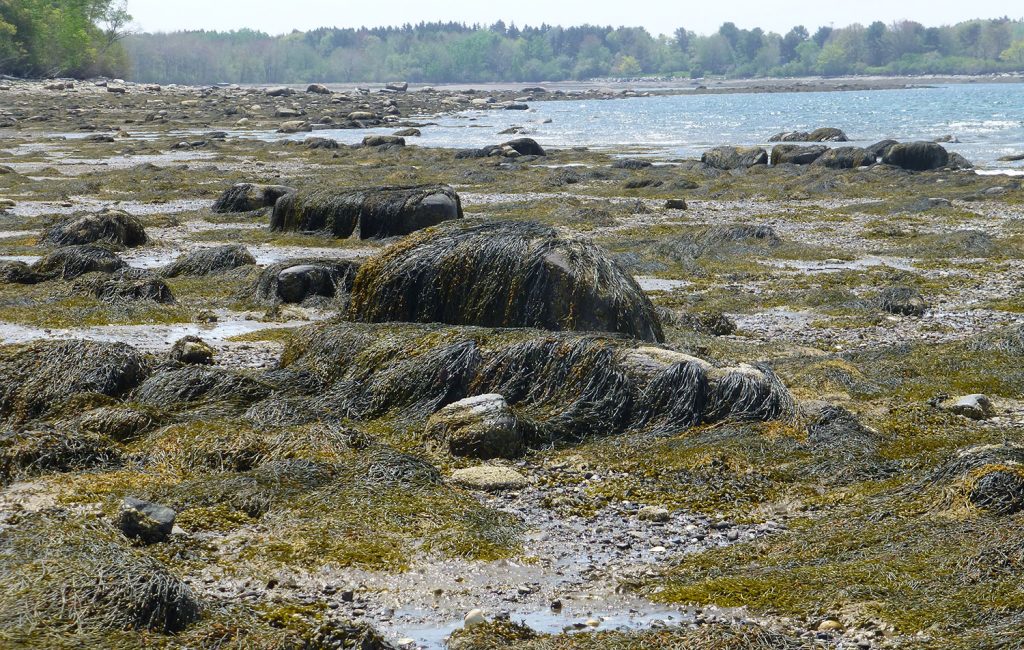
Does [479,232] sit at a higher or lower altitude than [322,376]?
Result: higher

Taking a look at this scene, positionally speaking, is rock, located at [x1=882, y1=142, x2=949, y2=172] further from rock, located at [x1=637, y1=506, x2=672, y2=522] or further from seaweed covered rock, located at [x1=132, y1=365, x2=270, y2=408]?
rock, located at [x1=637, y1=506, x2=672, y2=522]

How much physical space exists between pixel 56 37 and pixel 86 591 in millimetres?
114906

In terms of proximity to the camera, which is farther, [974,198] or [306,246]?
[974,198]

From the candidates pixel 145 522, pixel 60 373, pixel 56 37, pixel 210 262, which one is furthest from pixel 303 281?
pixel 56 37

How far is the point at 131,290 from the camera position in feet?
43.1

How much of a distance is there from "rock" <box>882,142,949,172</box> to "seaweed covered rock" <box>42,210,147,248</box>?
24.1 meters

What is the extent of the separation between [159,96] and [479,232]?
3752 inches

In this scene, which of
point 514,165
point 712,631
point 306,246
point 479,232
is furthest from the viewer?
point 514,165

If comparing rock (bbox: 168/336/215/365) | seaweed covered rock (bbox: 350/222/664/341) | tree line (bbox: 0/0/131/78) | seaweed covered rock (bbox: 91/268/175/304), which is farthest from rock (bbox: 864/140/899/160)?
tree line (bbox: 0/0/131/78)

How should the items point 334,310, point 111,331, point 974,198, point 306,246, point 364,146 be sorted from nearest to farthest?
point 111,331 → point 334,310 → point 306,246 → point 974,198 → point 364,146

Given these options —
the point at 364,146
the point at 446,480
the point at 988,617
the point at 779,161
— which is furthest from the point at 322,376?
the point at 364,146

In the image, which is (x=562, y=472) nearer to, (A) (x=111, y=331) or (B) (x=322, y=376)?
(B) (x=322, y=376)

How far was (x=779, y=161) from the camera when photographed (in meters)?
37.1

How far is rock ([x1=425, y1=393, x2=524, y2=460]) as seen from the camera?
7777mm
